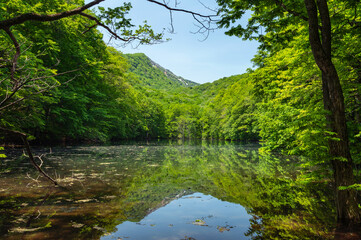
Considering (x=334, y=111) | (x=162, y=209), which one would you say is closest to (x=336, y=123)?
(x=334, y=111)

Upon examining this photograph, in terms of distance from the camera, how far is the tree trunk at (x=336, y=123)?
369cm

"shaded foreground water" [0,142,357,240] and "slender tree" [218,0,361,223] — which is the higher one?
"slender tree" [218,0,361,223]

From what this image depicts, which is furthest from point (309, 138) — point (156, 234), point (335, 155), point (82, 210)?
point (82, 210)

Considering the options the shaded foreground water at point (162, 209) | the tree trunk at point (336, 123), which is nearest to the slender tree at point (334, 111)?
the tree trunk at point (336, 123)

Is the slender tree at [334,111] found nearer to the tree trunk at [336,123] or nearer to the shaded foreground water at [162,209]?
the tree trunk at [336,123]

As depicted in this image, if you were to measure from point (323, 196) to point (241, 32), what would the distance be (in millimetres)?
5296

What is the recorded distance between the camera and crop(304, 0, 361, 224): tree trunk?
369 cm

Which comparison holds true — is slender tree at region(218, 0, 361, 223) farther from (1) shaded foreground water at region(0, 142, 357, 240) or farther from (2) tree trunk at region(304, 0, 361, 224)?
(1) shaded foreground water at region(0, 142, 357, 240)

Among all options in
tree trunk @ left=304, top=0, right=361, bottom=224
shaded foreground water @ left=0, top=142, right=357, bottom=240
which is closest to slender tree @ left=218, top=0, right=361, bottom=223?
tree trunk @ left=304, top=0, right=361, bottom=224

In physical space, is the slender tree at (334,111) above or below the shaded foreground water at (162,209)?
above

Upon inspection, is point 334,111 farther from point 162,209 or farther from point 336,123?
point 162,209

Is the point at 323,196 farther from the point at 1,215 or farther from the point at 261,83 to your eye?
the point at 261,83

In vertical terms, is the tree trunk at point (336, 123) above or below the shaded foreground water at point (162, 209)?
above

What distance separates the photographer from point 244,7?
499 centimetres
